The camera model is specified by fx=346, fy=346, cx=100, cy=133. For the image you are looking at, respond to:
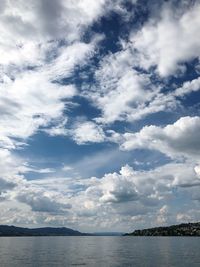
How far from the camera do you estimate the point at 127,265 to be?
471 ft

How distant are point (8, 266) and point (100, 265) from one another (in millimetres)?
37624

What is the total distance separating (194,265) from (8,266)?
252 feet

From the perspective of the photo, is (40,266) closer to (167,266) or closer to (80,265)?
(80,265)

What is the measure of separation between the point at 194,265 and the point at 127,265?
2817 centimetres

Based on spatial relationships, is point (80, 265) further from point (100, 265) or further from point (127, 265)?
point (127, 265)

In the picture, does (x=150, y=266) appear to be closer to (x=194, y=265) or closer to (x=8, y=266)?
(x=194, y=265)

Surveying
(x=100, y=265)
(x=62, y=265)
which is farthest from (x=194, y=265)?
(x=62, y=265)

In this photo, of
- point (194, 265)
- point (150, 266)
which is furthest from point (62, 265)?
point (194, 265)

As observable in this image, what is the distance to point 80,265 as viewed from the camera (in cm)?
14588

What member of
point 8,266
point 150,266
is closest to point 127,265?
point 150,266

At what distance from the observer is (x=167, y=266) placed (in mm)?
140875

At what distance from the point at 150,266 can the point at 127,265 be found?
9.85 meters

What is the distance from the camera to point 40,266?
142 metres

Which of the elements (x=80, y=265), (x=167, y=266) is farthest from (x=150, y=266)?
(x=80, y=265)
